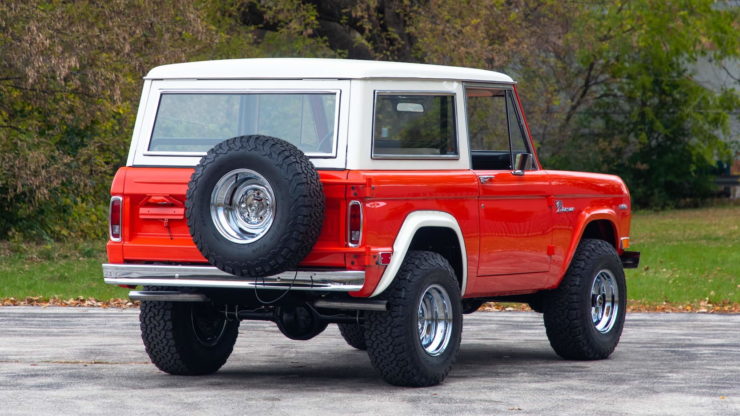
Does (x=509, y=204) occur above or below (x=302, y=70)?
below

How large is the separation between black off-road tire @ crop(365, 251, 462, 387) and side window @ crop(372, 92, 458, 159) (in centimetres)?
70

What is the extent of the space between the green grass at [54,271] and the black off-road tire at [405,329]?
803cm

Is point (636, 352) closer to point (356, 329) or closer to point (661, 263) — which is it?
point (356, 329)

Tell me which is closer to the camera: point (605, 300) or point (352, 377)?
point (352, 377)

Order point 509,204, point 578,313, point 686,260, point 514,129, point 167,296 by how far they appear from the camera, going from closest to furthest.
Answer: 1. point 167,296
2. point 509,204
3. point 514,129
4. point 578,313
5. point 686,260

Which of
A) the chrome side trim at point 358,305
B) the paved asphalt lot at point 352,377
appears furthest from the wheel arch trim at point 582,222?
the chrome side trim at point 358,305

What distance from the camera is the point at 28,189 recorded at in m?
22.6

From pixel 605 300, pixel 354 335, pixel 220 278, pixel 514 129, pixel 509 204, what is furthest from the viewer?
pixel 354 335

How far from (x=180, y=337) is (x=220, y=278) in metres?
1.11

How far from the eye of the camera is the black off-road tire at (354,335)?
37.4 feet

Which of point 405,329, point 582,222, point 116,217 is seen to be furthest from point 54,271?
point 405,329

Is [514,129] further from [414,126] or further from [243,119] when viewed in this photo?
[243,119]

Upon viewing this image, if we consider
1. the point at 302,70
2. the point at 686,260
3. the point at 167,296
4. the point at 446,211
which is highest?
the point at 302,70

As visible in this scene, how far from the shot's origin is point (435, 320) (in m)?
9.20
